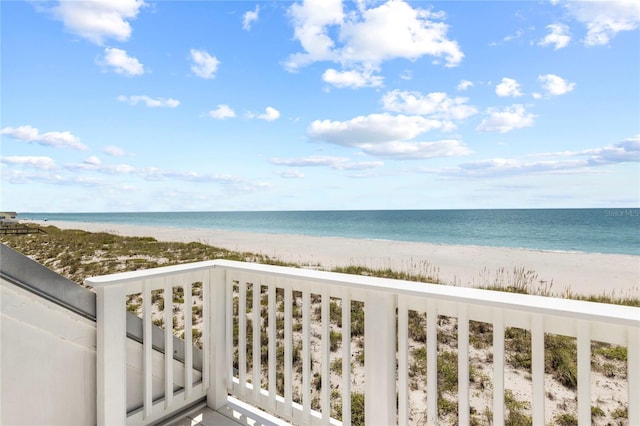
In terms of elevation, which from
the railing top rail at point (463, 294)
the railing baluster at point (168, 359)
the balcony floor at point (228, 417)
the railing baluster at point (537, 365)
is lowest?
the balcony floor at point (228, 417)

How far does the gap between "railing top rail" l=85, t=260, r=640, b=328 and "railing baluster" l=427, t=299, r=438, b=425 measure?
0.07 metres

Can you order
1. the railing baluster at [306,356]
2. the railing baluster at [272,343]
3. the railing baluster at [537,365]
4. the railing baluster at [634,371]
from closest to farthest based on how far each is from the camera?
the railing baluster at [634,371]
the railing baluster at [537,365]
the railing baluster at [306,356]
the railing baluster at [272,343]

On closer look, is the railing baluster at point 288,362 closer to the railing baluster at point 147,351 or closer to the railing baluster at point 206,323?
the railing baluster at point 206,323

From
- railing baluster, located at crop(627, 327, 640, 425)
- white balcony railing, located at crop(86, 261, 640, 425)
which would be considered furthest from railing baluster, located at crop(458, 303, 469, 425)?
railing baluster, located at crop(627, 327, 640, 425)

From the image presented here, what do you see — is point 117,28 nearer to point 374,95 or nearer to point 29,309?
point 29,309

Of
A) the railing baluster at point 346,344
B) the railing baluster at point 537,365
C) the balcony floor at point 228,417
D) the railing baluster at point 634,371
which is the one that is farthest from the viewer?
the balcony floor at point 228,417

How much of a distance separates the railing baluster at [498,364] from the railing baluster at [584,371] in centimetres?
20

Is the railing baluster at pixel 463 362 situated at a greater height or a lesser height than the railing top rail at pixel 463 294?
lesser

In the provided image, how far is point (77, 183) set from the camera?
5.46 m

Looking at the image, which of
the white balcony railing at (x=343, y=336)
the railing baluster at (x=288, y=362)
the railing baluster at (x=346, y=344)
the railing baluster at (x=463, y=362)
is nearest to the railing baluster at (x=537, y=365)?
the white balcony railing at (x=343, y=336)

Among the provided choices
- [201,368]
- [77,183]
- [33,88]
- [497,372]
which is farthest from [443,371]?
[77,183]

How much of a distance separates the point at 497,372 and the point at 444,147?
1827 cm

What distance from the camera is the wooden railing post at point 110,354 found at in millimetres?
1434

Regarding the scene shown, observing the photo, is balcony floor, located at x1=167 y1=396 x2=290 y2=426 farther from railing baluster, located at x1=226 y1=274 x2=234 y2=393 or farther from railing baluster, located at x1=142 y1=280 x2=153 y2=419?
railing baluster, located at x1=142 y1=280 x2=153 y2=419
